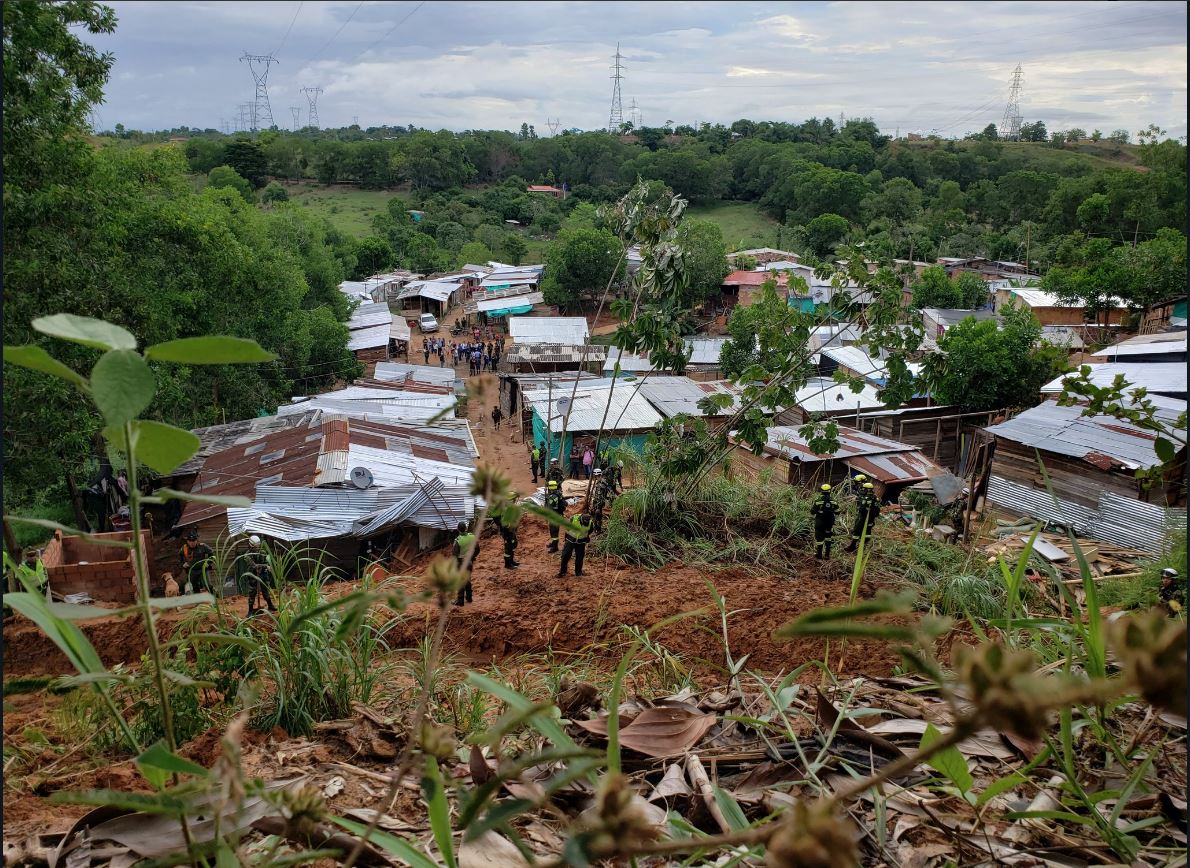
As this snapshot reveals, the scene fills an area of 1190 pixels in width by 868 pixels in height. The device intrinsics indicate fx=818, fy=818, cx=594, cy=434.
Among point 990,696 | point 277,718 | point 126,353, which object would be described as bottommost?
point 277,718

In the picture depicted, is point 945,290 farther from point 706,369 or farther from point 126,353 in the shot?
point 126,353

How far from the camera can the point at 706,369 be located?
29703mm

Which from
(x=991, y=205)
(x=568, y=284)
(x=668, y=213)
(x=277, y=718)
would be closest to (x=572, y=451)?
(x=668, y=213)

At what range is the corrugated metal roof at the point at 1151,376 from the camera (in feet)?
41.4

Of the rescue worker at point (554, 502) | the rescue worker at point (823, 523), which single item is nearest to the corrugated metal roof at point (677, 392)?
the rescue worker at point (554, 502)

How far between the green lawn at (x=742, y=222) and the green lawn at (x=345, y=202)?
2620cm

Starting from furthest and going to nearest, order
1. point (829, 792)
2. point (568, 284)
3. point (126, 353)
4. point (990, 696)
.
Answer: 1. point (568, 284)
2. point (829, 792)
3. point (126, 353)
4. point (990, 696)

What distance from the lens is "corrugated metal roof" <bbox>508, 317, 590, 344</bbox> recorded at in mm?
32094

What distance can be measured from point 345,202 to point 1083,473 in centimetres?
6922

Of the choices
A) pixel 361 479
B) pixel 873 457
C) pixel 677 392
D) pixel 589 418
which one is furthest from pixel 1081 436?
pixel 361 479

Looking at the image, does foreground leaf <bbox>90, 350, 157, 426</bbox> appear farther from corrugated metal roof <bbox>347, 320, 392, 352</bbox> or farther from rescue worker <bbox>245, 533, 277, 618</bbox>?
corrugated metal roof <bbox>347, 320, 392, 352</bbox>

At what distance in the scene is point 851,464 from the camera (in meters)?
15.1

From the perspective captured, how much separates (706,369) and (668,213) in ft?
75.9

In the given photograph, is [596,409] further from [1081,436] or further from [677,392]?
[1081,436]
